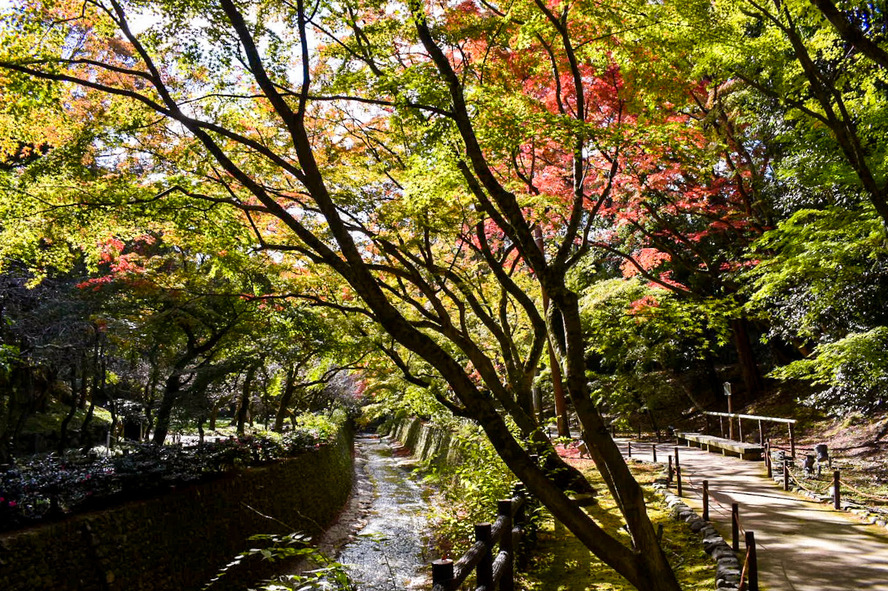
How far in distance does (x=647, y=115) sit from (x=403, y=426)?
106 ft

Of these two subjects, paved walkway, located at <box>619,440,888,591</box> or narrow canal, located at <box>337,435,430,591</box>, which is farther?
narrow canal, located at <box>337,435,430,591</box>

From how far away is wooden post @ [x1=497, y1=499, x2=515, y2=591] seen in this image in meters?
5.57

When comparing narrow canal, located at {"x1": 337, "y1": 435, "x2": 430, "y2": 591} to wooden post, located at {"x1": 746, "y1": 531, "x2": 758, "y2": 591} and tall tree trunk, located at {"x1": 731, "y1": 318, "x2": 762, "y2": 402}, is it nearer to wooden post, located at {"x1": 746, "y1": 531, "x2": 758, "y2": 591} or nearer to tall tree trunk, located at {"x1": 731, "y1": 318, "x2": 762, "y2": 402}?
wooden post, located at {"x1": 746, "y1": 531, "x2": 758, "y2": 591}

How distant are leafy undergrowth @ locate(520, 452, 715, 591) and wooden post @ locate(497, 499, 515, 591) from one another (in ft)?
3.17

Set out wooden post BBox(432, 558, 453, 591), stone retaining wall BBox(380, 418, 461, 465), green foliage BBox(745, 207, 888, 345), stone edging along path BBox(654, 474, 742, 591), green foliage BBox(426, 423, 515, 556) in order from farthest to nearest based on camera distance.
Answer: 1. stone retaining wall BBox(380, 418, 461, 465)
2. green foliage BBox(745, 207, 888, 345)
3. green foliage BBox(426, 423, 515, 556)
4. stone edging along path BBox(654, 474, 742, 591)
5. wooden post BBox(432, 558, 453, 591)

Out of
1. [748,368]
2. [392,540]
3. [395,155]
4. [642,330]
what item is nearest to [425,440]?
[642,330]

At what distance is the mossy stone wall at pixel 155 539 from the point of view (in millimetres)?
6301

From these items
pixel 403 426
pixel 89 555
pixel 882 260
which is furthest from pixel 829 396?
pixel 403 426

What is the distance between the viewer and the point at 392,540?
12.9 metres

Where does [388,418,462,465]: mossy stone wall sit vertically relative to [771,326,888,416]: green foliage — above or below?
below

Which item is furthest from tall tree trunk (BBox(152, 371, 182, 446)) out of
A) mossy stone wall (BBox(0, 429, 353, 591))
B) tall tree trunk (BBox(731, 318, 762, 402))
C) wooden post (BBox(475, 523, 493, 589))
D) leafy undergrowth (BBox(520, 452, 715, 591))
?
tall tree trunk (BBox(731, 318, 762, 402))

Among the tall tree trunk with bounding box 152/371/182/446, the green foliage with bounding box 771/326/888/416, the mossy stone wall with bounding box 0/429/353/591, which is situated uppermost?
the green foliage with bounding box 771/326/888/416

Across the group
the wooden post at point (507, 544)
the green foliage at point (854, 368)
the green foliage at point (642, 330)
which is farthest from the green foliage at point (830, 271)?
the wooden post at point (507, 544)

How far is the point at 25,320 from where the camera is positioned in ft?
41.6
